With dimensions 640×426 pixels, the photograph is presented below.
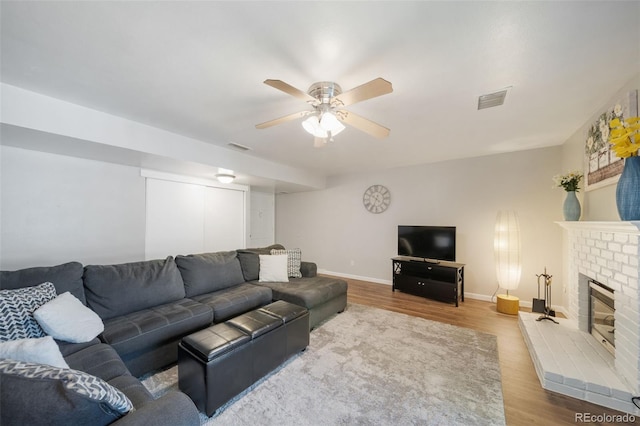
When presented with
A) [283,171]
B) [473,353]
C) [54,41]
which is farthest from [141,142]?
[473,353]

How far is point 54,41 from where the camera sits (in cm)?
152

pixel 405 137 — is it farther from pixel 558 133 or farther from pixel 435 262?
pixel 435 262

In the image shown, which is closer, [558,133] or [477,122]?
[477,122]

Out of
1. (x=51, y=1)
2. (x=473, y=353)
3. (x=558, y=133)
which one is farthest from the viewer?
(x=558, y=133)

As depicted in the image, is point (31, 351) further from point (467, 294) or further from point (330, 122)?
point (467, 294)

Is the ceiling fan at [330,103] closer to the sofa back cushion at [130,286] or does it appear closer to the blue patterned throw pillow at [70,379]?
the blue patterned throw pillow at [70,379]

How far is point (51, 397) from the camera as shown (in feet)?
2.48

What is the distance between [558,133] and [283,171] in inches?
162

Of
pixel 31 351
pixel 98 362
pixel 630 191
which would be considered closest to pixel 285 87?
pixel 31 351

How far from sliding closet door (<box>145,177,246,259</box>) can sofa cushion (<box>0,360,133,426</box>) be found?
3.43 meters

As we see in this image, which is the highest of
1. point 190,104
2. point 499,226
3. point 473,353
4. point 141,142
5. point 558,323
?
point 190,104

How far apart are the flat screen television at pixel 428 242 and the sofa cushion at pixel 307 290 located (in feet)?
5.54

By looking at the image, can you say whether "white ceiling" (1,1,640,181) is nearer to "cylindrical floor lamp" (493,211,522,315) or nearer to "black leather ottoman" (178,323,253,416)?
"cylindrical floor lamp" (493,211,522,315)

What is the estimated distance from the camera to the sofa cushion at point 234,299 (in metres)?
2.55
